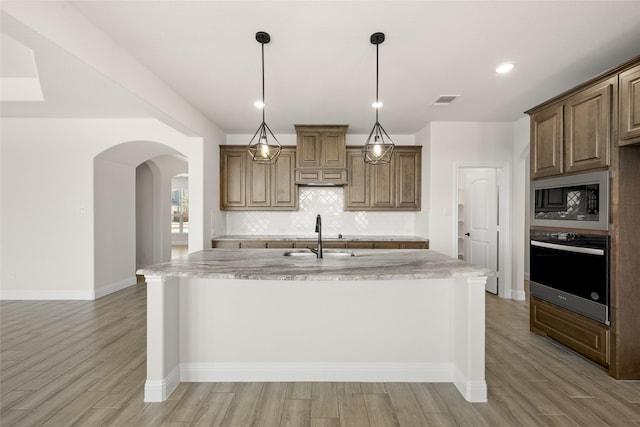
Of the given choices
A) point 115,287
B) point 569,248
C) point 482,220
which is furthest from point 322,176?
point 115,287

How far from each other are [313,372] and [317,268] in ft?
3.00

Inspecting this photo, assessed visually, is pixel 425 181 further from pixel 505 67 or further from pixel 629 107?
pixel 629 107

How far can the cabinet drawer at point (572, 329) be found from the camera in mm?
2600

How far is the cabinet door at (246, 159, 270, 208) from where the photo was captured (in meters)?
5.20

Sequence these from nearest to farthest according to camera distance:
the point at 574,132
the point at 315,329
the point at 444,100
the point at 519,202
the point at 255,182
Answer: the point at 315,329, the point at 574,132, the point at 444,100, the point at 519,202, the point at 255,182

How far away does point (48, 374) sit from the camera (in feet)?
8.41

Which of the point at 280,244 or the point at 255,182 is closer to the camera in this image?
the point at 280,244

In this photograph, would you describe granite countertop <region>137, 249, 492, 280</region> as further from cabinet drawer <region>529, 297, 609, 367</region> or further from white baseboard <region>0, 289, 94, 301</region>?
white baseboard <region>0, 289, 94, 301</region>

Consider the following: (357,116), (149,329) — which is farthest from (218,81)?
(149,329)

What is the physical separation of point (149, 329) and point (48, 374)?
1153 millimetres

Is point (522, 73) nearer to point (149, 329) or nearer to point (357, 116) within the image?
point (357, 116)

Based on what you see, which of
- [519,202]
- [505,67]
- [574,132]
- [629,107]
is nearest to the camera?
[629,107]

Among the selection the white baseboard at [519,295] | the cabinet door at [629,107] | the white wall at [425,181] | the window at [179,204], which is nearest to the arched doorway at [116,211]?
the white wall at [425,181]

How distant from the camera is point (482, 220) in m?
5.26
